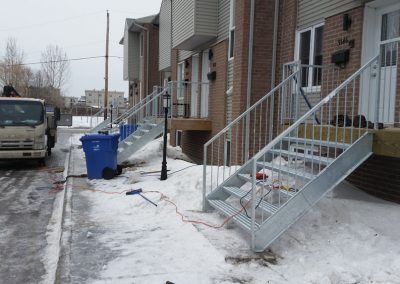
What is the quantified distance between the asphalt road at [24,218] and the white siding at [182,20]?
572cm

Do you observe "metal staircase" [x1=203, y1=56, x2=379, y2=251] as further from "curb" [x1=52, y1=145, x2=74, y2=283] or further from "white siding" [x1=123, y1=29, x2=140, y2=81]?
"white siding" [x1=123, y1=29, x2=140, y2=81]

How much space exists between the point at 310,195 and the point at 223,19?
876 cm

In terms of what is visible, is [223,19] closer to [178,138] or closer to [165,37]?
[178,138]

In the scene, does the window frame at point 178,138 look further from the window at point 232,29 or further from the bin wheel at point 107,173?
the bin wheel at point 107,173

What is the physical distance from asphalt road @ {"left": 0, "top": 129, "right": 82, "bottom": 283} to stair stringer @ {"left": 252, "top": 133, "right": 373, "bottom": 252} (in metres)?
2.56

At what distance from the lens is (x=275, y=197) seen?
6.72 meters

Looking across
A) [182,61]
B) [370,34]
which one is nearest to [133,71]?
[182,61]

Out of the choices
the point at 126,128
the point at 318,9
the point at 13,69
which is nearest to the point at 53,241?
the point at 318,9

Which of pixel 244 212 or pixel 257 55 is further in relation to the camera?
pixel 257 55

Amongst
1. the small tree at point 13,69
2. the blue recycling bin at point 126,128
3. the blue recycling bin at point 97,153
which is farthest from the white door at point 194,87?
the small tree at point 13,69

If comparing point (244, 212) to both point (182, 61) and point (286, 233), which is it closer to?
point (286, 233)

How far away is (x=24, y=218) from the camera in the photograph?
7.65 meters

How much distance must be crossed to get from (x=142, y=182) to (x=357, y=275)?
603cm

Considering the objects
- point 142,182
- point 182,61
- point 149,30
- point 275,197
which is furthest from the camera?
point 149,30
